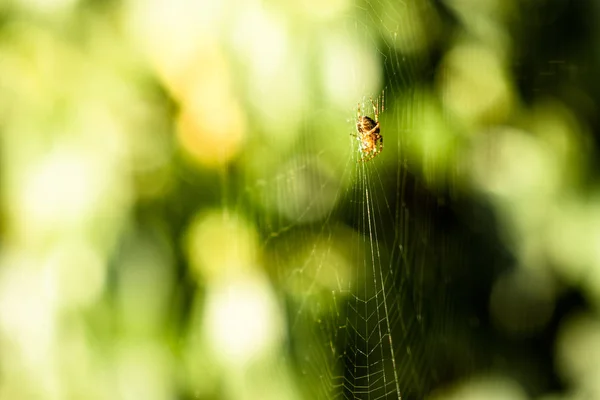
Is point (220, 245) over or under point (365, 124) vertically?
under

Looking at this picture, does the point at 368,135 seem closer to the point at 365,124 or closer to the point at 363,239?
the point at 365,124

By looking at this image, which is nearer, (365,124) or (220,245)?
(220,245)

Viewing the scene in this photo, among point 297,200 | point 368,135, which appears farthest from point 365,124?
point 297,200

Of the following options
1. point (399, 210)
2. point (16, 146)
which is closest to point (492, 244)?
point (399, 210)

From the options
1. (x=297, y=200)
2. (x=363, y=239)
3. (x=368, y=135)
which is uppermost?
(x=368, y=135)

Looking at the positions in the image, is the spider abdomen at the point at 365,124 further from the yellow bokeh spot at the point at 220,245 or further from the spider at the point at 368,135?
the yellow bokeh spot at the point at 220,245

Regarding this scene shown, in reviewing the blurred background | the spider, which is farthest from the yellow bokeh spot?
the spider

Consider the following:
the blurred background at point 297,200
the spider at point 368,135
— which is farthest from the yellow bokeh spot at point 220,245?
the spider at point 368,135
